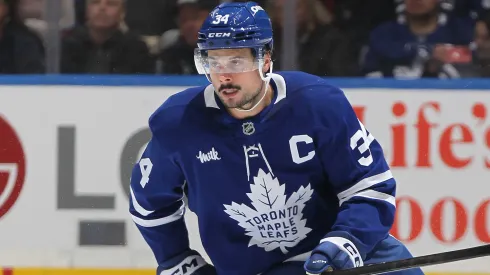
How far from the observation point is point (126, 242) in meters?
3.76

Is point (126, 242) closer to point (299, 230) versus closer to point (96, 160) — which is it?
point (96, 160)

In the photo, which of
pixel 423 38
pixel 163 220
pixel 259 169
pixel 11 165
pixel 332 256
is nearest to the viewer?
pixel 332 256

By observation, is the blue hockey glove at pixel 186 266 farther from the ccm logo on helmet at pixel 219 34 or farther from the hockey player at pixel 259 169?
the ccm logo on helmet at pixel 219 34

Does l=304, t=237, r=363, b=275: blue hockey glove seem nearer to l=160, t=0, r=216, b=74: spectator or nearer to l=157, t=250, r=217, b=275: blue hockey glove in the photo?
l=157, t=250, r=217, b=275: blue hockey glove

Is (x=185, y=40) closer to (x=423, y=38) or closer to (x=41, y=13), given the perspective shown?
(x=41, y=13)

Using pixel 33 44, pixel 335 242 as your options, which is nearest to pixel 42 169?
pixel 33 44

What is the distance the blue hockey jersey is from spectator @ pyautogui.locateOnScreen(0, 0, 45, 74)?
1.40m

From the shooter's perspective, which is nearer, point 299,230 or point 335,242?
point 335,242

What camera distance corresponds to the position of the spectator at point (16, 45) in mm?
3840

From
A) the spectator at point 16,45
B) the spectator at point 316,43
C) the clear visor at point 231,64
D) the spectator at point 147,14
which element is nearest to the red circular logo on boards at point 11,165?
the spectator at point 16,45

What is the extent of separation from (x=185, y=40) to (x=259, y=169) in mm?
1490

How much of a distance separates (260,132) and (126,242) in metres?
1.44

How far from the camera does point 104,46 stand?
3.88m

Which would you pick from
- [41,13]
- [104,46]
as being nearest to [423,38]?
[104,46]
